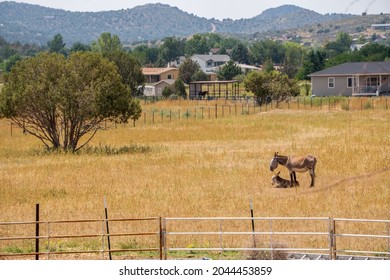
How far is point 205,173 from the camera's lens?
35.7 m

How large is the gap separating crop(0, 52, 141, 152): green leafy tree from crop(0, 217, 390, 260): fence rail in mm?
22375

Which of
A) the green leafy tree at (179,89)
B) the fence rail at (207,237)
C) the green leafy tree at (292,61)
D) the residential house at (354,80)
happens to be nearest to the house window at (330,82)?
the residential house at (354,80)

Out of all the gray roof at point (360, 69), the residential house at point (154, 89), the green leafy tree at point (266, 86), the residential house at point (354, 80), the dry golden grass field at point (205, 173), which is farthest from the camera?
the residential house at point (154, 89)

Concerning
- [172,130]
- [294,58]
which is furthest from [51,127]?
[294,58]

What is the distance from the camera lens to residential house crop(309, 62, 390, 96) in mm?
82375

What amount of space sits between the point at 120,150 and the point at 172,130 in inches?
441

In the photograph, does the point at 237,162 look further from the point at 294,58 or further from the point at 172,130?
the point at 294,58

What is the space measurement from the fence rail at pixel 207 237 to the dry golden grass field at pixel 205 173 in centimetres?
151

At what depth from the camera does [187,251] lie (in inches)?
827

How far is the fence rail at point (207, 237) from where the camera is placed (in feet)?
62.4

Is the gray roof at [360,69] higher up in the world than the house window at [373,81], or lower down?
higher up

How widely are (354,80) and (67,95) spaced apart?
43.3m

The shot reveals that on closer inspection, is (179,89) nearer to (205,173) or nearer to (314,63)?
(314,63)

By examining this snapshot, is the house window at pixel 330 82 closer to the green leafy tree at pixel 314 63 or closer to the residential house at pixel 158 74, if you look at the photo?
the green leafy tree at pixel 314 63
